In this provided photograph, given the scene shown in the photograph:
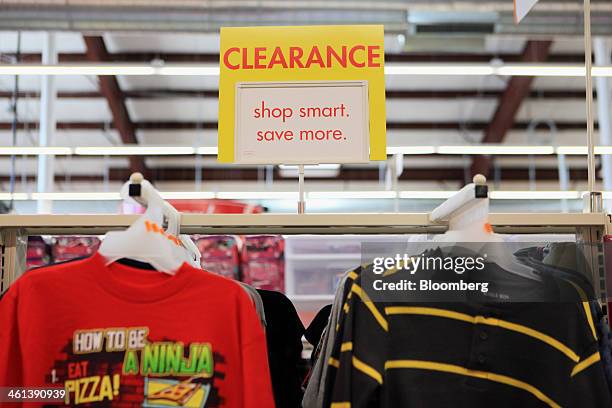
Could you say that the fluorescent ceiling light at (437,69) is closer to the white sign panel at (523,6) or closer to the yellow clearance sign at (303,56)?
the white sign panel at (523,6)

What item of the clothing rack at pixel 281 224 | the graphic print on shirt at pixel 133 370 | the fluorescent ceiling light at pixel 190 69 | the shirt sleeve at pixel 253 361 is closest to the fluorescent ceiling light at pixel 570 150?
the fluorescent ceiling light at pixel 190 69

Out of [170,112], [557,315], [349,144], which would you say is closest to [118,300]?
[349,144]

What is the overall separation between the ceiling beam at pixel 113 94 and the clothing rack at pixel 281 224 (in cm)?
867

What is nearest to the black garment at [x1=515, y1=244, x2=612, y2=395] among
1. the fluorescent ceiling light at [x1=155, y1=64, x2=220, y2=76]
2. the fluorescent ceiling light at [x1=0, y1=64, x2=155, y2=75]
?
the fluorescent ceiling light at [x1=155, y1=64, x2=220, y2=76]

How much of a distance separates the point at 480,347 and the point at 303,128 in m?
0.82

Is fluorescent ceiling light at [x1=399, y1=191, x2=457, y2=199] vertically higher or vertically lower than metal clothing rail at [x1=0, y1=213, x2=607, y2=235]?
higher

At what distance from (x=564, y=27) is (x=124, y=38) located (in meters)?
6.81

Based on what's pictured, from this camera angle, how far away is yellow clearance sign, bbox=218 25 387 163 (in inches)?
80.0

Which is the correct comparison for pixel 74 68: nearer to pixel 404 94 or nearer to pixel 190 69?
pixel 190 69

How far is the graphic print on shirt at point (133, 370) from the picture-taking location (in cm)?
167

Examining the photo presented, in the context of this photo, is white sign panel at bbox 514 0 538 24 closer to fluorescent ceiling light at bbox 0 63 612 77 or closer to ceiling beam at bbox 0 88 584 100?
fluorescent ceiling light at bbox 0 63 612 77

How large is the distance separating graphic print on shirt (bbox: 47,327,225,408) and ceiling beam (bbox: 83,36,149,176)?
9.05 m

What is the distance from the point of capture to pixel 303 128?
198cm

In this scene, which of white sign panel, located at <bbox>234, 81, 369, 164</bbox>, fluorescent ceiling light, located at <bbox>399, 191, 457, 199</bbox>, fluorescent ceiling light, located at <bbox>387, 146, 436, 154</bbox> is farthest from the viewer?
fluorescent ceiling light, located at <bbox>399, 191, 457, 199</bbox>
